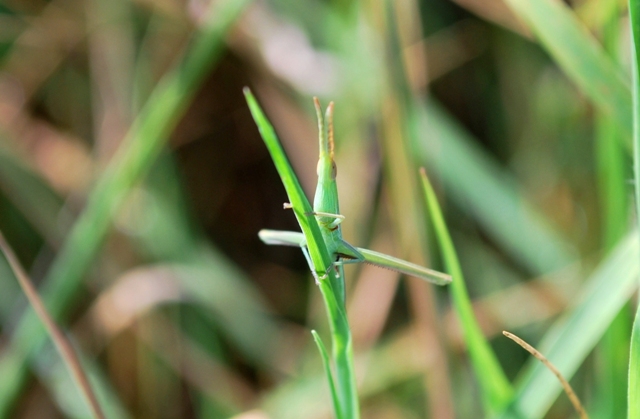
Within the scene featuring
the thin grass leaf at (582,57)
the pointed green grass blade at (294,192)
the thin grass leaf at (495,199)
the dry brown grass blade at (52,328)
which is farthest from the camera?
the thin grass leaf at (495,199)

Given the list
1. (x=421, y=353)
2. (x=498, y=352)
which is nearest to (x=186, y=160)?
(x=421, y=353)

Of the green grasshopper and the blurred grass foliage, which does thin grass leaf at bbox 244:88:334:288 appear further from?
the blurred grass foliage

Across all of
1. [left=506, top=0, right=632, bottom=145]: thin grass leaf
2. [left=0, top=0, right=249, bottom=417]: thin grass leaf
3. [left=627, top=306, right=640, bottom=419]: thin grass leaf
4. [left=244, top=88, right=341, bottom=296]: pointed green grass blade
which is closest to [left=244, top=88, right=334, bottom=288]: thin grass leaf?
[left=244, top=88, right=341, bottom=296]: pointed green grass blade

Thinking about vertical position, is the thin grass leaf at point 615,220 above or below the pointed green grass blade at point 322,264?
above

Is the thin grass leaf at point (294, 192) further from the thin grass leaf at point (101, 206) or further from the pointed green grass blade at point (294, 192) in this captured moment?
the thin grass leaf at point (101, 206)

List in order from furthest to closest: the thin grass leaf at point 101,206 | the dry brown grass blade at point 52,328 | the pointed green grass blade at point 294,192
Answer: the thin grass leaf at point 101,206, the dry brown grass blade at point 52,328, the pointed green grass blade at point 294,192

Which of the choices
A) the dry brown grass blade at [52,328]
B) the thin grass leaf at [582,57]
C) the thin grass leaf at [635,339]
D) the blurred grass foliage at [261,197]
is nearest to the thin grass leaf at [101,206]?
the blurred grass foliage at [261,197]

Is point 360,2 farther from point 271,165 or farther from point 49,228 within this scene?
point 49,228

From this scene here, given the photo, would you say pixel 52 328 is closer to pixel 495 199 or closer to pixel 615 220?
pixel 615 220
